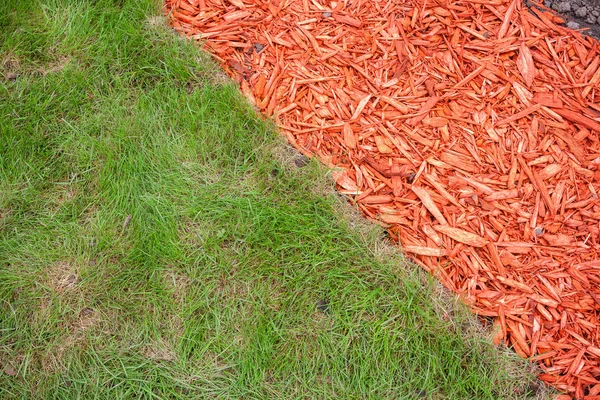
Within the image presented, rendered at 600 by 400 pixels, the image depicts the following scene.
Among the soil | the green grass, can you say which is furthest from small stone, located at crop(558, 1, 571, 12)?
the green grass

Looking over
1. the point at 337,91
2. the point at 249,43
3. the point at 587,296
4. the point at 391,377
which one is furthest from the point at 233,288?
the point at 587,296

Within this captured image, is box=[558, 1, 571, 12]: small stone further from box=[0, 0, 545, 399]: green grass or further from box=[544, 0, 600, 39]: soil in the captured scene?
box=[0, 0, 545, 399]: green grass

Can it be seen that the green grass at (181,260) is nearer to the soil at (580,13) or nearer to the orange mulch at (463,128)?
the orange mulch at (463,128)

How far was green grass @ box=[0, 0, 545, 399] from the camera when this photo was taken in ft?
8.46

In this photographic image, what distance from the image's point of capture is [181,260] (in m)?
2.77

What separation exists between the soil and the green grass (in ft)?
6.23

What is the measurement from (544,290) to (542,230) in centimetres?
32

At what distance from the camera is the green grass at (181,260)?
2.58 meters

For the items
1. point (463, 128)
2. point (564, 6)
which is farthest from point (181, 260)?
point (564, 6)

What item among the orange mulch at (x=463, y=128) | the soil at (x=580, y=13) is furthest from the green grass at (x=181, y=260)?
the soil at (x=580, y=13)

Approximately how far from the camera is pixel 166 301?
8.80 ft

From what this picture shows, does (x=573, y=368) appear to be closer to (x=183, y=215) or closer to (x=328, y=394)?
(x=328, y=394)

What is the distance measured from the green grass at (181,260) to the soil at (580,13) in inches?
74.7

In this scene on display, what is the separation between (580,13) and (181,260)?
9.41ft
